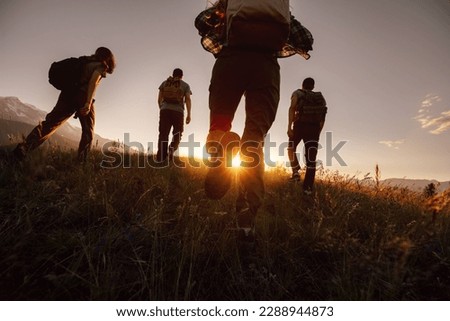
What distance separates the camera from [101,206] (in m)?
2.25

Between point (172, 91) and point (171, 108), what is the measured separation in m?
0.44

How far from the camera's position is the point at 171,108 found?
6629 mm

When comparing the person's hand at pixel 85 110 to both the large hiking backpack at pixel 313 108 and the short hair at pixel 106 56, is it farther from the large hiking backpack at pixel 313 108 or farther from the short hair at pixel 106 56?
the large hiking backpack at pixel 313 108

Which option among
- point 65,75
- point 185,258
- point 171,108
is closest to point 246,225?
point 185,258

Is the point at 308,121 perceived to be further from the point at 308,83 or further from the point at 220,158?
the point at 220,158

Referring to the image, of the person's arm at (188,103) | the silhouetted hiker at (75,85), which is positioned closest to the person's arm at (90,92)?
the silhouetted hiker at (75,85)

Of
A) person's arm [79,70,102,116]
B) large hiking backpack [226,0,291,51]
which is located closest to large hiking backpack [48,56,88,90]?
person's arm [79,70,102,116]

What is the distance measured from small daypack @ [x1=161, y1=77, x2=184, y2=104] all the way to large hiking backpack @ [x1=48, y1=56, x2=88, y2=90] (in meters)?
2.36

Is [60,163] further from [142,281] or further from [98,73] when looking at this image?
[142,281]

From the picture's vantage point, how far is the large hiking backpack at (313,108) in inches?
202
